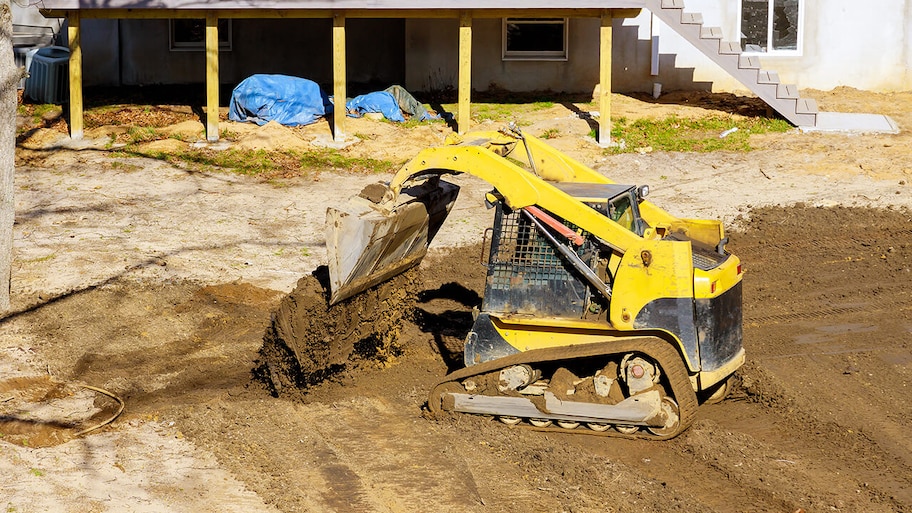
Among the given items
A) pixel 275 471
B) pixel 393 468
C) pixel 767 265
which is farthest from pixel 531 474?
pixel 767 265

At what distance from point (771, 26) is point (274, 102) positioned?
10417mm

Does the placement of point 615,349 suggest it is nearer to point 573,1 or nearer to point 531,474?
point 531,474

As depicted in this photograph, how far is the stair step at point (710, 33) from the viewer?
66.4 ft

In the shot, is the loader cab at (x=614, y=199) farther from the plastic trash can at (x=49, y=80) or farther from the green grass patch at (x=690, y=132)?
the plastic trash can at (x=49, y=80)

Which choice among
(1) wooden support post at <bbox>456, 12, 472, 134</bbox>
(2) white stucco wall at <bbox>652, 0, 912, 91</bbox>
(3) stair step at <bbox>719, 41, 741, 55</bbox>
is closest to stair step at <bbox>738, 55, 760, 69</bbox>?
(3) stair step at <bbox>719, 41, 741, 55</bbox>

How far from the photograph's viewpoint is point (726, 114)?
68.6ft

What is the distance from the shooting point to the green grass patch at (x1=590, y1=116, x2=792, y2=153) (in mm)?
19297

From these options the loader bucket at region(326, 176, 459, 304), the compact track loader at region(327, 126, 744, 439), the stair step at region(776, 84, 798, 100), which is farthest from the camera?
the stair step at region(776, 84, 798, 100)

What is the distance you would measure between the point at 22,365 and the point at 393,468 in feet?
14.9

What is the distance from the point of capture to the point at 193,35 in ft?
79.8

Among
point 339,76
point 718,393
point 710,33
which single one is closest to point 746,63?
point 710,33

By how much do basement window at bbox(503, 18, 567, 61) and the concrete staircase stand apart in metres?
3.24

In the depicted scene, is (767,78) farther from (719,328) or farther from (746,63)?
(719,328)

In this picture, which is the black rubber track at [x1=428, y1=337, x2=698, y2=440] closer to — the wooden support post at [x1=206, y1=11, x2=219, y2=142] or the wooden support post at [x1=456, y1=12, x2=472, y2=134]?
the wooden support post at [x1=456, y1=12, x2=472, y2=134]
